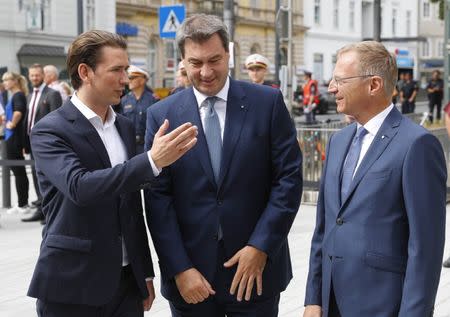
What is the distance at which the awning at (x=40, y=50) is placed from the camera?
1368 inches

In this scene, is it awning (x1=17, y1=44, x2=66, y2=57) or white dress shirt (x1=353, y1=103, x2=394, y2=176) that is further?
awning (x1=17, y1=44, x2=66, y2=57)

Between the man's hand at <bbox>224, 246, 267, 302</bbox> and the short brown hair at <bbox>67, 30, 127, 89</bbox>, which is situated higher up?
the short brown hair at <bbox>67, 30, 127, 89</bbox>

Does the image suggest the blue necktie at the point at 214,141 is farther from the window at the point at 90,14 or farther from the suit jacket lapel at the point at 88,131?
the window at the point at 90,14

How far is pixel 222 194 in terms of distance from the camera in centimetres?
344

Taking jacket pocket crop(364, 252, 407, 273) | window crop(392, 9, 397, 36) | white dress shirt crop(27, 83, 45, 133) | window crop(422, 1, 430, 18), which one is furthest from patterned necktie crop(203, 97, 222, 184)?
window crop(422, 1, 430, 18)

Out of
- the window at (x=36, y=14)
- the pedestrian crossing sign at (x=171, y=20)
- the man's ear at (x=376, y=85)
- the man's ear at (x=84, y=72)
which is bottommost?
the man's ear at (x=376, y=85)

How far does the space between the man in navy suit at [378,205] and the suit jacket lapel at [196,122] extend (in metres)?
0.50

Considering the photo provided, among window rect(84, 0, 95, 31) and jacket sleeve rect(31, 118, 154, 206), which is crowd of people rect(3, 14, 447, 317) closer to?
jacket sleeve rect(31, 118, 154, 206)

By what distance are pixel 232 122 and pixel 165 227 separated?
0.51m

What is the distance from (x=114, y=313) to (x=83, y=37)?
3.56ft

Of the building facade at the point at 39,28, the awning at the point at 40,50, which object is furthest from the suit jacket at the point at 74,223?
the awning at the point at 40,50

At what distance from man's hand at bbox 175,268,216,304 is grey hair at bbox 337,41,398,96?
103 cm

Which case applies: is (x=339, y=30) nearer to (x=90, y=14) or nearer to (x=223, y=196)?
(x=90, y=14)

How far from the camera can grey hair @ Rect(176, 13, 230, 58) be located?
3.33m
